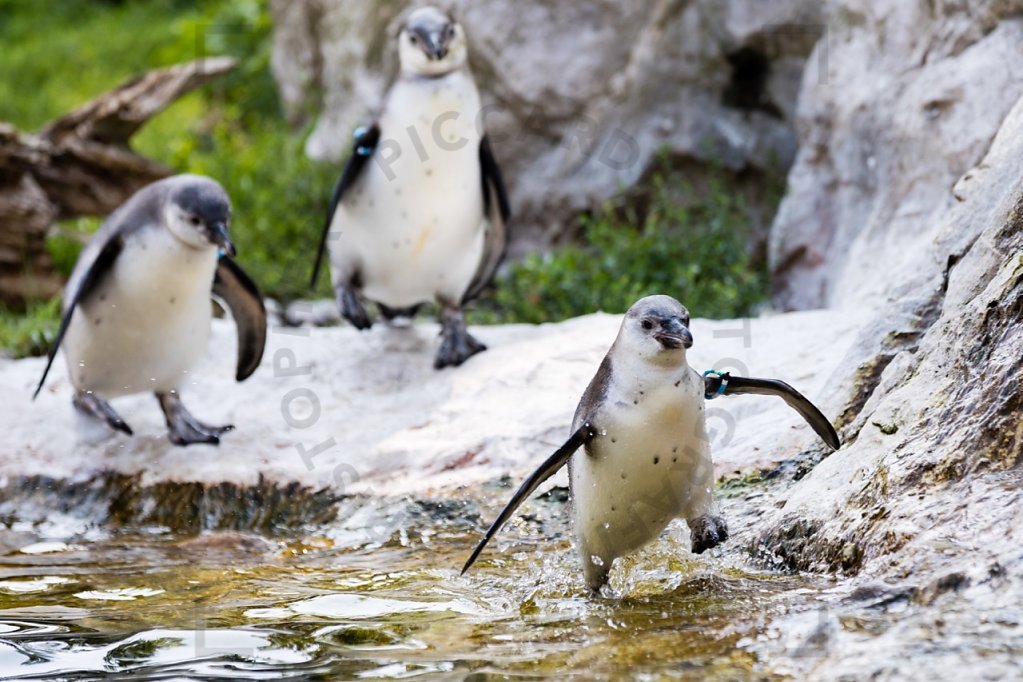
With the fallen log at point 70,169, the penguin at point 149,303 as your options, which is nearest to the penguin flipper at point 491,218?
the penguin at point 149,303

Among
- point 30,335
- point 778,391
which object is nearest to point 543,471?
point 778,391

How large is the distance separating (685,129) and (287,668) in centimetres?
541

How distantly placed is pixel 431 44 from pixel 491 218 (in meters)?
0.89

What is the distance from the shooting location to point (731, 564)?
10.2 ft

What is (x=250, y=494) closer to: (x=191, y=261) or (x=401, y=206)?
(x=191, y=261)

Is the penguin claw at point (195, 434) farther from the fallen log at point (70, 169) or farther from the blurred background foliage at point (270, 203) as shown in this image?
the fallen log at point (70, 169)

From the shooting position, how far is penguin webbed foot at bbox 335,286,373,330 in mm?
5559

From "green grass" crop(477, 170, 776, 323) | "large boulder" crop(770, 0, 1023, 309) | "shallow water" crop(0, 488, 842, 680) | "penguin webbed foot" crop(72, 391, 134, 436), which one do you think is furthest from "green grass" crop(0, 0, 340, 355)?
"large boulder" crop(770, 0, 1023, 309)

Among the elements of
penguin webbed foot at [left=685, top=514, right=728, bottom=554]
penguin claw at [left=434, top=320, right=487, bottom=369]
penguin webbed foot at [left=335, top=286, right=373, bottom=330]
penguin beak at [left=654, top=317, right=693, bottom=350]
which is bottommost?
penguin webbed foot at [left=685, top=514, right=728, bottom=554]

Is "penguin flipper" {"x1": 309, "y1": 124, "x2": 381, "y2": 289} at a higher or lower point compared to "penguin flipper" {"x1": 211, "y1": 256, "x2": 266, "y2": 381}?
higher

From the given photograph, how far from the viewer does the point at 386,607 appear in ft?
10.1

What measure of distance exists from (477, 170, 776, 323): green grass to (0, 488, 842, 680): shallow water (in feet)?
8.31

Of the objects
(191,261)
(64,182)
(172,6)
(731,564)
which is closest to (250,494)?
(191,261)

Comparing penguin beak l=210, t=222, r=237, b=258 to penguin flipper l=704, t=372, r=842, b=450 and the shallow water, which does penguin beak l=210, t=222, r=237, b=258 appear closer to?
the shallow water
